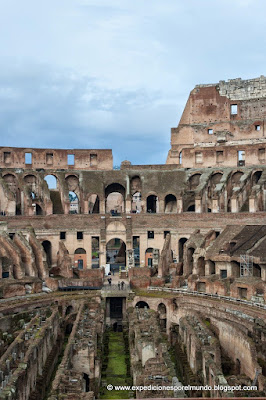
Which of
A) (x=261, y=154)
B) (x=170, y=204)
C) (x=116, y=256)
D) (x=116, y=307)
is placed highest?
(x=261, y=154)

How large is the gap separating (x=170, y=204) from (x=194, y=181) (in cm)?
390

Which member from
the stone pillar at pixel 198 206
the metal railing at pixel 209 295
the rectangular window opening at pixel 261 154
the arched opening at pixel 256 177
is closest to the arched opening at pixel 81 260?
the metal railing at pixel 209 295

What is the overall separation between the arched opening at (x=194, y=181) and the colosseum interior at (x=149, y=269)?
0.49 m

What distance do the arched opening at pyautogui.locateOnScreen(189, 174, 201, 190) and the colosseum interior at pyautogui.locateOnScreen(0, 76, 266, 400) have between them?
0.49 m

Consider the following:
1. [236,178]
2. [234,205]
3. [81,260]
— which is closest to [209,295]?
[234,205]

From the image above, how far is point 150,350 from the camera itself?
23156mm

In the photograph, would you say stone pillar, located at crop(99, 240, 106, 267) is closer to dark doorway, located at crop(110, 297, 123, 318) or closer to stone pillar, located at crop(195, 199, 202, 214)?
dark doorway, located at crop(110, 297, 123, 318)

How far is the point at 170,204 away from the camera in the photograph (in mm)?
52406

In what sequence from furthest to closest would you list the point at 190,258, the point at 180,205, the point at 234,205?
the point at 180,205
the point at 234,205
the point at 190,258

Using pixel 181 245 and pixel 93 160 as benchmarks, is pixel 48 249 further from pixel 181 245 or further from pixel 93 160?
pixel 181 245

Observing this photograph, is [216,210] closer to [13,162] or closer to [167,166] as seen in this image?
[167,166]

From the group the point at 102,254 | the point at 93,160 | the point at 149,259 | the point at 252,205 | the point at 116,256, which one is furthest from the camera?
the point at 116,256

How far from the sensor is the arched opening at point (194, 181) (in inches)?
2016

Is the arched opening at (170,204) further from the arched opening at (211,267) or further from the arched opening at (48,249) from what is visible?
the arched opening at (48,249)
